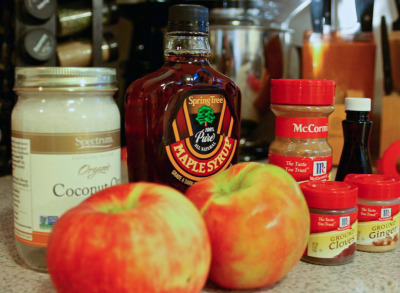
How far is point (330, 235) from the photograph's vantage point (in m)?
0.58

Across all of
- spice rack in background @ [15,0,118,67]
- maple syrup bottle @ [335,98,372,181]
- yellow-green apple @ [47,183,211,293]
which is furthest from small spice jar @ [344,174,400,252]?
spice rack in background @ [15,0,118,67]

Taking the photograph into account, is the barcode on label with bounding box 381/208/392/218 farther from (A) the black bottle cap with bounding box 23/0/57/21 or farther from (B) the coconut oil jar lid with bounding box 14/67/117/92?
(A) the black bottle cap with bounding box 23/0/57/21

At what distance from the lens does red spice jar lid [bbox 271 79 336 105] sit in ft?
2.12

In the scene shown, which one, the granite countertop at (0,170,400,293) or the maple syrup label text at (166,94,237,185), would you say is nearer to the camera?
the granite countertop at (0,170,400,293)

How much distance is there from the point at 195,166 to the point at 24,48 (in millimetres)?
429

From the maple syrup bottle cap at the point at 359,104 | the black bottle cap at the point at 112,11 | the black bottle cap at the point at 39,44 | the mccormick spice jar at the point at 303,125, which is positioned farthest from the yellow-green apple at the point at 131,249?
the black bottle cap at the point at 112,11

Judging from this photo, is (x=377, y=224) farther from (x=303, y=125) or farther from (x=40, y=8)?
(x=40, y=8)

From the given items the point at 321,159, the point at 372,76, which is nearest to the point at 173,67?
the point at 321,159

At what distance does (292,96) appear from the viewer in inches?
25.8

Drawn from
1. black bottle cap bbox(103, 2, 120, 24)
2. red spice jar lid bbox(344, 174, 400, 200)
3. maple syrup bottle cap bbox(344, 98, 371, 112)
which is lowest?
red spice jar lid bbox(344, 174, 400, 200)

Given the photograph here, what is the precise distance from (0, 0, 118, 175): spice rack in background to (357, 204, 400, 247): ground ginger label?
616 millimetres

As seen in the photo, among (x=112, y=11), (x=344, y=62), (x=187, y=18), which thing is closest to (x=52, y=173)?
(x=187, y=18)

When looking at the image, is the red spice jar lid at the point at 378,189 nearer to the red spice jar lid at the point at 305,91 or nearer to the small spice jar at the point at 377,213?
the small spice jar at the point at 377,213

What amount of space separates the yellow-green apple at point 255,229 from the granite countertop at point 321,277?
0.04m
